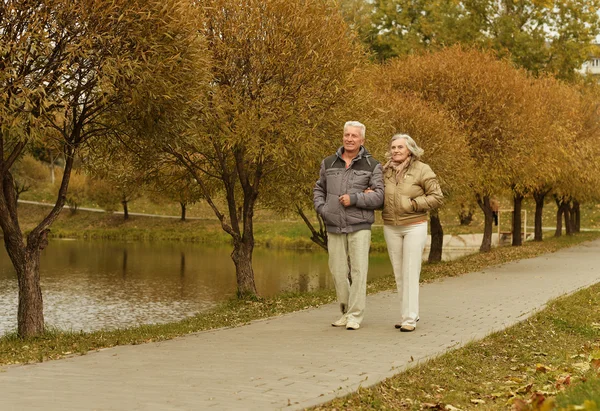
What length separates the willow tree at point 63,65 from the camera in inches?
402

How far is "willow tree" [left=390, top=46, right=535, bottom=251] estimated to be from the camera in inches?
973

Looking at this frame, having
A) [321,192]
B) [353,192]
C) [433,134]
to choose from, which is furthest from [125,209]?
[353,192]

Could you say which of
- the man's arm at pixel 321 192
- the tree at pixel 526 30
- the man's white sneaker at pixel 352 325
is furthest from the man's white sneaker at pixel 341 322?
the tree at pixel 526 30

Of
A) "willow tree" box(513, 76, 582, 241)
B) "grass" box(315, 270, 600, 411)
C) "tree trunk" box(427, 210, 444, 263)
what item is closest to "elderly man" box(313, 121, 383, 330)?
"grass" box(315, 270, 600, 411)

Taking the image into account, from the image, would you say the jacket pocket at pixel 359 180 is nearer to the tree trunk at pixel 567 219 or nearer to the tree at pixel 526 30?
the tree at pixel 526 30

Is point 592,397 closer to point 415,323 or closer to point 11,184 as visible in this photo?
point 415,323

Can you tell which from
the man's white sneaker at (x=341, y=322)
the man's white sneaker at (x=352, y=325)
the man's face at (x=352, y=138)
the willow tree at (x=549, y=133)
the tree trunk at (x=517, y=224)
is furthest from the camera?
the tree trunk at (x=517, y=224)

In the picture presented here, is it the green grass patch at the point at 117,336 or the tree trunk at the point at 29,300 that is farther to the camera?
the tree trunk at the point at 29,300

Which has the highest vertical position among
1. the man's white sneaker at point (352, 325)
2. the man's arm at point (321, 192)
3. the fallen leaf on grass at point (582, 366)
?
the man's arm at point (321, 192)

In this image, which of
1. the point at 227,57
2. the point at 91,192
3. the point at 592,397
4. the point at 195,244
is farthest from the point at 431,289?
the point at 91,192

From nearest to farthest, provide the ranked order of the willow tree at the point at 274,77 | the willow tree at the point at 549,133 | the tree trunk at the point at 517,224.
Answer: the willow tree at the point at 274,77
the willow tree at the point at 549,133
the tree trunk at the point at 517,224

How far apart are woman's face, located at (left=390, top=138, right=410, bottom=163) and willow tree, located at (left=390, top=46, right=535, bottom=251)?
15089 mm

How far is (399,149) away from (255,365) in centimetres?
333

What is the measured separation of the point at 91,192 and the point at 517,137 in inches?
1665
